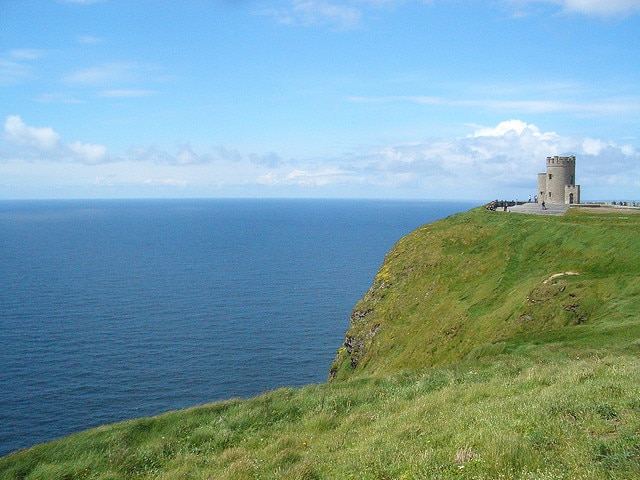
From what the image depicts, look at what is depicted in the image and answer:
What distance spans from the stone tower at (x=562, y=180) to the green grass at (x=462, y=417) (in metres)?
36.1

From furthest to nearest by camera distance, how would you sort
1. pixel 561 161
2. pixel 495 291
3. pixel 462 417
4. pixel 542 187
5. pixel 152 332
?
1. pixel 152 332
2. pixel 542 187
3. pixel 561 161
4. pixel 495 291
5. pixel 462 417

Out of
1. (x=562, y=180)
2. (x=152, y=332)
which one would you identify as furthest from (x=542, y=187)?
(x=152, y=332)

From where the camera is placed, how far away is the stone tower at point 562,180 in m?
71.8

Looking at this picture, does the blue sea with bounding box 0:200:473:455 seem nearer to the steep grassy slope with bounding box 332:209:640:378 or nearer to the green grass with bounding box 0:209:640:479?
the steep grassy slope with bounding box 332:209:640:378

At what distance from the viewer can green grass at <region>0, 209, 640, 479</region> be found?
10422 mm

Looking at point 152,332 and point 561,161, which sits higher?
point 561,161

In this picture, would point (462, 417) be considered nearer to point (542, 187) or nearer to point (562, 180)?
point (562, 180)

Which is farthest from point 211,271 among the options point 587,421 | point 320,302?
point 587,421

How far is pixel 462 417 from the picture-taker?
13.6 meters

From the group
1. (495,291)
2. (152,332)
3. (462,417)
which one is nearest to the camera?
(462,417)

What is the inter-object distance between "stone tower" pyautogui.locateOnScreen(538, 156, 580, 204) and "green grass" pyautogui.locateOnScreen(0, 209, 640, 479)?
118 ft

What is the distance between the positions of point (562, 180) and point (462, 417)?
6766 centimetres

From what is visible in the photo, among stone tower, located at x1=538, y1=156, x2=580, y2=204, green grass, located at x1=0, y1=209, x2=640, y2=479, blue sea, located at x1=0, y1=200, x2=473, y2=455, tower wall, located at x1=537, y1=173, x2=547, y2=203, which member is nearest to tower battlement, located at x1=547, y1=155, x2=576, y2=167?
stone tower, located at x1=538, y1=156, x2=580, y2=204

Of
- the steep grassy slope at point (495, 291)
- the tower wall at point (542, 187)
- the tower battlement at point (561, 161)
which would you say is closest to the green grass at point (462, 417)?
the steep grassy slope at point (495, 291)
